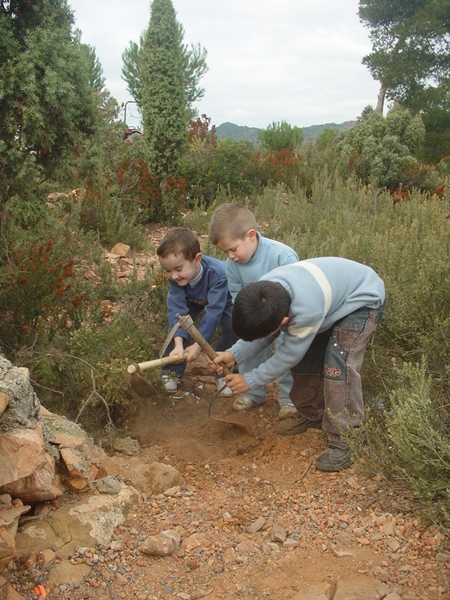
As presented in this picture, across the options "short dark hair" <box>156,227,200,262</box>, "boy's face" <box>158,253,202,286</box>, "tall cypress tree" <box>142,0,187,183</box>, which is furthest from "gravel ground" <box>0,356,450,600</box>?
"tall cypress tree" <box>142,0,187,183</box>

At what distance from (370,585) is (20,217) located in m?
3.27

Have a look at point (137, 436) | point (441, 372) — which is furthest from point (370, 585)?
point (137, 436)

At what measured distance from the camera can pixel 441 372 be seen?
9.53 feet

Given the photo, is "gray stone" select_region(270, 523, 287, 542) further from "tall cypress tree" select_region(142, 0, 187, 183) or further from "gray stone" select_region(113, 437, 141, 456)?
"tall cypress tree" select_region(142, 0, 187, 183)

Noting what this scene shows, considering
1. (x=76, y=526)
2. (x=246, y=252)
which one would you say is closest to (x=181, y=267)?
(x=246, y=252)

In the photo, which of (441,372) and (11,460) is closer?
(11,460)

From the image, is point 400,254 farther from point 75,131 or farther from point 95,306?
point 75,131

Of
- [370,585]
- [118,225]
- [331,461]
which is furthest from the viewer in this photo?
[118,225]

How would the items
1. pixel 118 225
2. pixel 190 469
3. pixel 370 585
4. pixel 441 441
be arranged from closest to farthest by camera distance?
pixel 370 585 → pixel 441 441 → pixel 190 469 → pixel 118 225

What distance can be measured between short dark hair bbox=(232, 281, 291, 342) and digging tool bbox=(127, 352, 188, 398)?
505mm

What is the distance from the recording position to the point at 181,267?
140 inches

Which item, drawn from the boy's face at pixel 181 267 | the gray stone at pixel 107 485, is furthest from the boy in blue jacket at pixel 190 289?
the gray stone at pixel 107 485

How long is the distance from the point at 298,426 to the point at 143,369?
3.48 feet

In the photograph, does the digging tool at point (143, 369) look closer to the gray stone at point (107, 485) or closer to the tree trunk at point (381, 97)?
the gray stone at point (107, 485)
